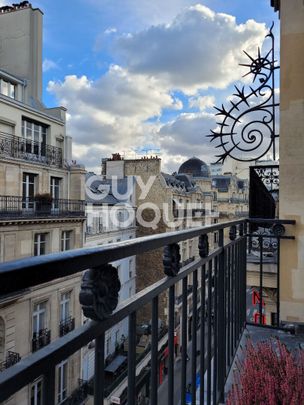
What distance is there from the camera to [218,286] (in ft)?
6.63

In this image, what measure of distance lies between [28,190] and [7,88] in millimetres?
4333

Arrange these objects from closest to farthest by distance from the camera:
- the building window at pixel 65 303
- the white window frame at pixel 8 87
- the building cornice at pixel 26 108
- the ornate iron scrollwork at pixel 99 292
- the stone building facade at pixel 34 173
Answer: the ornate iron scrollwork at pixel 99 292
the stone building facade at pixel 34 173
the building window at pixel 65 303
the building cornice at pixel 26 108
the white window frame at pixel 8 87

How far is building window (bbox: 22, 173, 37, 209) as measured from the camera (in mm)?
11734

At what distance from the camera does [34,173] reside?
→ 1250cm

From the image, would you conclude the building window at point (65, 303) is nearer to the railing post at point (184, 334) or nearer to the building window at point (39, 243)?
the building window at point (39, 243)

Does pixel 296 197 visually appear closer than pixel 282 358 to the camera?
No

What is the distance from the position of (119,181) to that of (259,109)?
17.9 meters

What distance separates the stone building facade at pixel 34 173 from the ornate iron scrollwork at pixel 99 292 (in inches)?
352

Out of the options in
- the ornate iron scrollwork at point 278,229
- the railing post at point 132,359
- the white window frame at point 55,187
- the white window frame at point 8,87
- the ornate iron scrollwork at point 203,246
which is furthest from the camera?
the white window frame at point 55,187

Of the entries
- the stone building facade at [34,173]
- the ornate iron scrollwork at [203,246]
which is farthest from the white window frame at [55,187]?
the ornate iron scrollwork at [203,246]

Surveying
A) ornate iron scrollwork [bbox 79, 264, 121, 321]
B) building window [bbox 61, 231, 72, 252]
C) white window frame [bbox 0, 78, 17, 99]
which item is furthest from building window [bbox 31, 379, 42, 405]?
white window frame [bbox 0, 78, 17, 99]

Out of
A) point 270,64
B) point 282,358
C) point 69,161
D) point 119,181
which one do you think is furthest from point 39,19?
point 282,358

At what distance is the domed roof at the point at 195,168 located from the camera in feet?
116

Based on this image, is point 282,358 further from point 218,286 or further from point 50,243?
point 50,243
